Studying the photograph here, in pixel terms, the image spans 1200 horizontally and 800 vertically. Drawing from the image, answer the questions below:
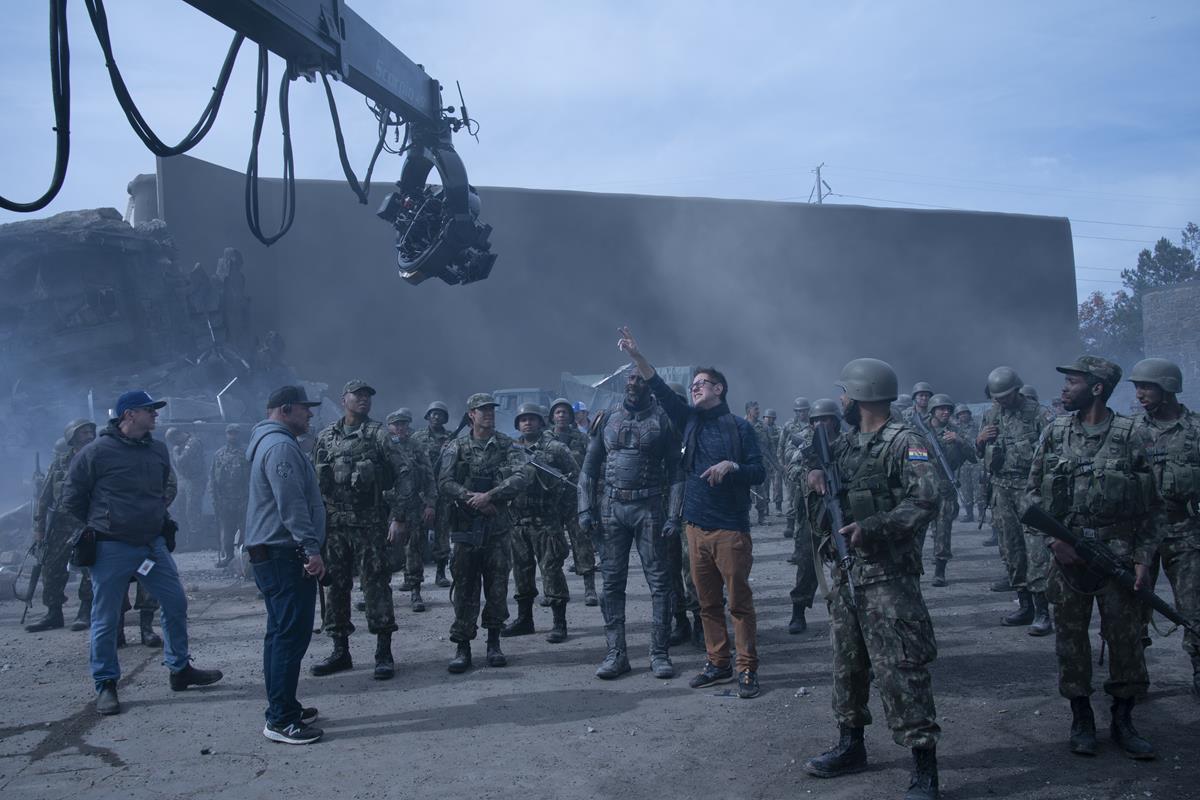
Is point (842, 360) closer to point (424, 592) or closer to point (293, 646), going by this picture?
point (424, 592)

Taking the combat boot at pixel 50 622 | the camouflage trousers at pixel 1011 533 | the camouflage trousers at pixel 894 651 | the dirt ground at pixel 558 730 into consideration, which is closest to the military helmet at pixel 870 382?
the camouflage trousers at pixel 894 651

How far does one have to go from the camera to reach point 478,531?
620 centimetres

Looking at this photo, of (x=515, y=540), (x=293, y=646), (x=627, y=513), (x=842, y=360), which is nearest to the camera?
(x=293, y=646)

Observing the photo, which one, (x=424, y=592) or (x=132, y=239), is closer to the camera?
(x=424, y=592)

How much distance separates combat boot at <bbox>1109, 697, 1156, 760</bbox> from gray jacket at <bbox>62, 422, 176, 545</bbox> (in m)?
5.98

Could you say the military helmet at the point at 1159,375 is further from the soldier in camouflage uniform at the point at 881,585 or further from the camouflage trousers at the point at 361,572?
the camouflage trousers at the point at 361,572

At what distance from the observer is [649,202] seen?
2834 centimetres

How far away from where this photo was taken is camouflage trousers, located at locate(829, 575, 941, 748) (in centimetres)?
365

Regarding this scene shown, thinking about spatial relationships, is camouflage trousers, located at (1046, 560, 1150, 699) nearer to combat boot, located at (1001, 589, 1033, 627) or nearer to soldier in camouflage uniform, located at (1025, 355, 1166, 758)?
soldier in camouflage uniform, located at (1025, 355, 1166, 758)

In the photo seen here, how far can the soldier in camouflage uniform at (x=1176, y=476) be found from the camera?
494cm

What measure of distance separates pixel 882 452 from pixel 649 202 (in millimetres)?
25407

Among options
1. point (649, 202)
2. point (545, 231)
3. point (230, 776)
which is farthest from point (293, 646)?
point (649, 202)

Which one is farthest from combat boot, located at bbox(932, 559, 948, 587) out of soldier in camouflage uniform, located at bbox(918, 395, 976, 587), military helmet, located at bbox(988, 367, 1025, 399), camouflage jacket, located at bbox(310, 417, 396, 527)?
camouflage jacket, located at bbox(310, 417, 396, 527)

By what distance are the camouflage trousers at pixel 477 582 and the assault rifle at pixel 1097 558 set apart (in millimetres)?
3632
